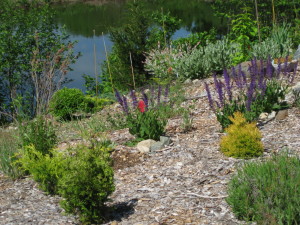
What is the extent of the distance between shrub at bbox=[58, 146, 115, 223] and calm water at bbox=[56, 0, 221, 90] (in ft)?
51.6

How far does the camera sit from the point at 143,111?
6.26m

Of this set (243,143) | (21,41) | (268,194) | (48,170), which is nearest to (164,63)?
(21,41)

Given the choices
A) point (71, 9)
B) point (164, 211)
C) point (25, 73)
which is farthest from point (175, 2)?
point (164, 211)

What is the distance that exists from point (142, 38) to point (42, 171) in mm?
8988

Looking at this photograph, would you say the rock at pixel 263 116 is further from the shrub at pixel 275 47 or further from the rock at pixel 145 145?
the shrub at pixel 275 47

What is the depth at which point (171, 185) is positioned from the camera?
15.3 feet

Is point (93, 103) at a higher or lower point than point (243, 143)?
lower

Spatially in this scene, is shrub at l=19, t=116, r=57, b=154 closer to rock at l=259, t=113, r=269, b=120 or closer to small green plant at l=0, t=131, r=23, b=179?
small green plant at l=0, t=131, r=23, b=179

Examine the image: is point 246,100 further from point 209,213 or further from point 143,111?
point 209,213

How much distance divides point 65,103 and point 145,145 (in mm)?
5322

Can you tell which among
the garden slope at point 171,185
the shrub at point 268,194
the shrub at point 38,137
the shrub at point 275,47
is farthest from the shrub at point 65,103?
the shrub at point 268,194

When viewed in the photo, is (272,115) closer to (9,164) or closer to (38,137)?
(38,137)

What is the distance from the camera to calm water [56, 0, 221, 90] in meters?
21.7

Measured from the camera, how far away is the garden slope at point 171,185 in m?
4.04
